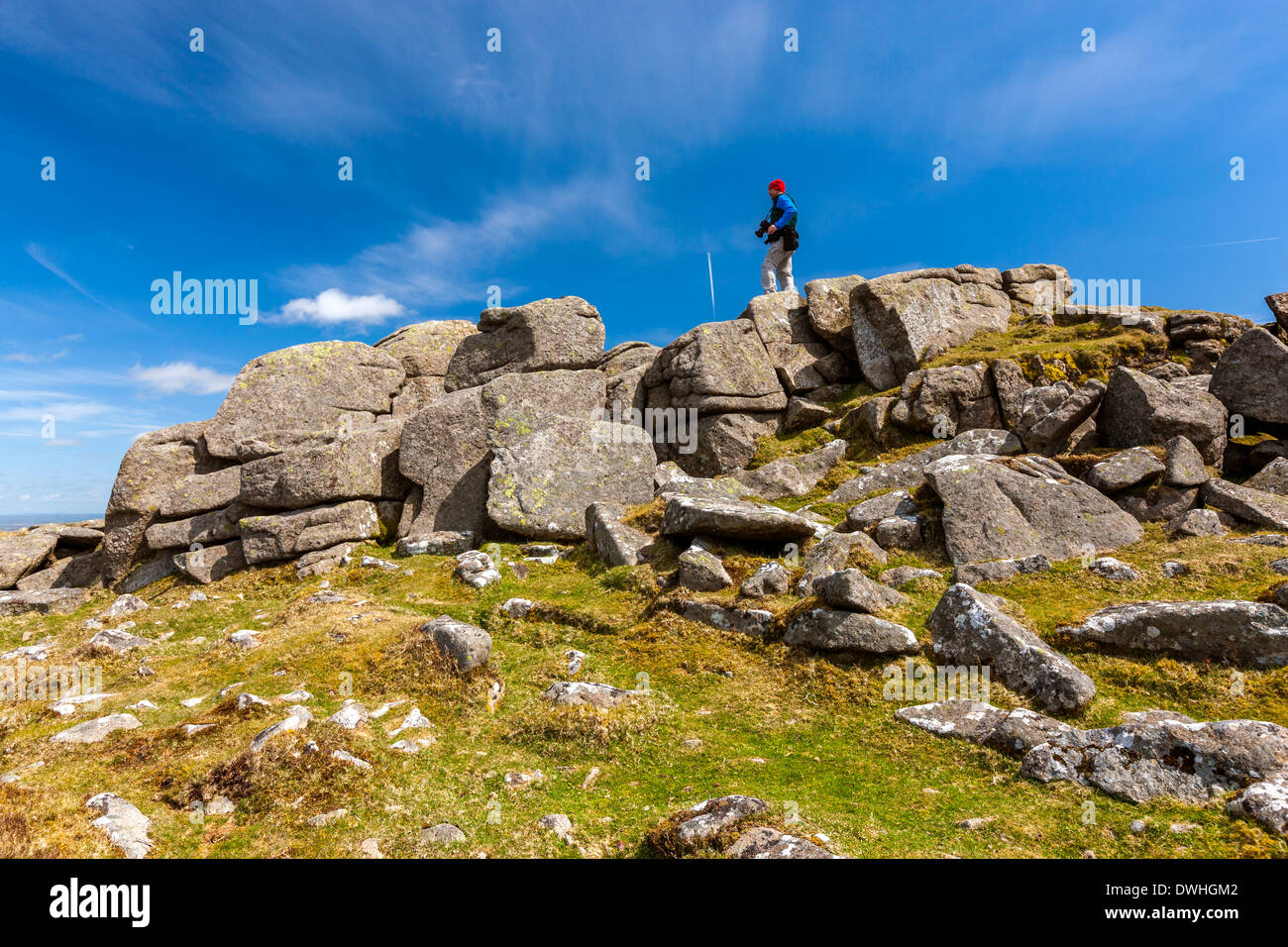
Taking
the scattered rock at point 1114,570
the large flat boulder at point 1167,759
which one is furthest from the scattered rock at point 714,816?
the scattered rock at point 1114,570

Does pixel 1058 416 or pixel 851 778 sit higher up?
pixel 1058 416

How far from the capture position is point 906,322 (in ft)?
94.8

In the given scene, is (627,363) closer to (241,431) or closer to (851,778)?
(241,431)

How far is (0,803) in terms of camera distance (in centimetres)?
756

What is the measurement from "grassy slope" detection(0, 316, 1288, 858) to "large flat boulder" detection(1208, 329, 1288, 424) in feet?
25.3

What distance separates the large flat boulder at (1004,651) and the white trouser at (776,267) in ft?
84.2

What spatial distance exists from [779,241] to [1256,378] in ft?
69.8

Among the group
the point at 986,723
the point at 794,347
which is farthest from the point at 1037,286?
the point at 986,723

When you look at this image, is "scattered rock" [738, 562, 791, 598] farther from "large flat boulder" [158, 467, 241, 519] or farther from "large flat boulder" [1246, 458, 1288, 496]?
"large flat boulder" [158, 467, 241, 519]

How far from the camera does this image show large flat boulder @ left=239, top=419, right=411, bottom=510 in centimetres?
2344

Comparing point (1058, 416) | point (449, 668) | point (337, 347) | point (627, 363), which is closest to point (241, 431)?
point (337, 347)

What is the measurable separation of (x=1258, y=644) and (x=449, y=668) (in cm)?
1380

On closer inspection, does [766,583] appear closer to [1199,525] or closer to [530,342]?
[1199,525]

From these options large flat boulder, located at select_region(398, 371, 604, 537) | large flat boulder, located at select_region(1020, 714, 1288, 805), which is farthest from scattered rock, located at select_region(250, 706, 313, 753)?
large flat boulder, located at select_region(398, 371, 604, 537)
